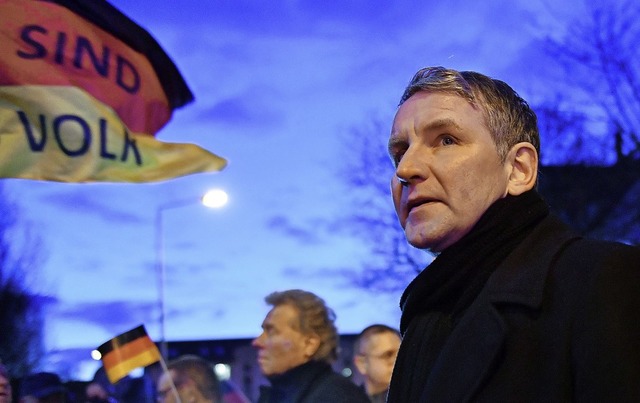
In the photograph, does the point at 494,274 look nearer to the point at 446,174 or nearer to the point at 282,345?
the point at 446,174

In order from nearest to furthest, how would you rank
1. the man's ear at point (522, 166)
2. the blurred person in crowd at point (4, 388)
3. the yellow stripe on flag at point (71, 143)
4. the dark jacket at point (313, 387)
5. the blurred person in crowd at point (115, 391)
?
the man's ear at point (522, 166) → the dark jacket at point (313, 387) → the blurred person in crowd at point (4, 388) → the yellow stripe on flag at point (71, 143) → the blurred person in crowd at point (115, 391)

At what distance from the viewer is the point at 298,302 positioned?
5434 millimetres

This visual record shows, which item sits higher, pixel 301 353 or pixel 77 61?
pixel 77 61

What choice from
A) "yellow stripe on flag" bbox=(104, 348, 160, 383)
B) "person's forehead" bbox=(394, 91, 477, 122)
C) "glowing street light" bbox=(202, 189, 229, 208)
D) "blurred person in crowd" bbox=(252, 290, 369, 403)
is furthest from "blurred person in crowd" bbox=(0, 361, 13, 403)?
"glowing street light" bbox=(202, 189, 229, 208)

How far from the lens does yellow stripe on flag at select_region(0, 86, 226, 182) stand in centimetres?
590

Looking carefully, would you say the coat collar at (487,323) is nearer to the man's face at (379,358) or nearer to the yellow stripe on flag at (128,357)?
the man's face at (379,358)

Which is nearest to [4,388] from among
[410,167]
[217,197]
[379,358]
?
[379,358]

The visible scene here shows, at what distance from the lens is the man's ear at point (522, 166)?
7.09 feet

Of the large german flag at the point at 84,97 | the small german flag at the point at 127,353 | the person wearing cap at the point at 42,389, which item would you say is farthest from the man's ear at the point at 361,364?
the person wearing cap at the point at 42,389

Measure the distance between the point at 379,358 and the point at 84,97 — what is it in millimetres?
2690

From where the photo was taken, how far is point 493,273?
1.99 meters

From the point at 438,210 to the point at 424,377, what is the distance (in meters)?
0.38

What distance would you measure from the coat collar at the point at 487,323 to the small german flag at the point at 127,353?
16.7ft

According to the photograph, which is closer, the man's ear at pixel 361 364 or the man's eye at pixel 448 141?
the man's eye at pixel 448 141
